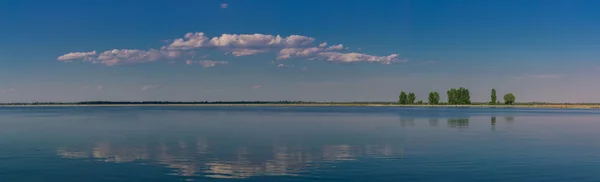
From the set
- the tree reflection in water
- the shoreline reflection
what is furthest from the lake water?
the tree reflection in water

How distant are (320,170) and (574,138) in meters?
29.8

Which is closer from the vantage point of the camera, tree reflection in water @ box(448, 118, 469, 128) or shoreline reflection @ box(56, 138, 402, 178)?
shoreline reflection @ box(56, 138, 402, 178)

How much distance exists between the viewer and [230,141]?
Answer: 43031mm

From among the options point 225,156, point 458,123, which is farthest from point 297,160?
point 458,123

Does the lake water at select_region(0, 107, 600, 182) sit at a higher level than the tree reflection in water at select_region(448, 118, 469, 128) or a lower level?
lower

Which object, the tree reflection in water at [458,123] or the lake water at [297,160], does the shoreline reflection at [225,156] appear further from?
the tree reflection in water at [458,123]

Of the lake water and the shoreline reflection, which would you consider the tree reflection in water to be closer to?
the lake water

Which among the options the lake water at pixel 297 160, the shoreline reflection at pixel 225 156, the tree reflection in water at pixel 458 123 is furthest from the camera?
the tree reflection in water at pixel 458 123

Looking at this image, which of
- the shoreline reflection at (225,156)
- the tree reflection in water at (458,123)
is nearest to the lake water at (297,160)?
the shoreline reflection at (225,156)

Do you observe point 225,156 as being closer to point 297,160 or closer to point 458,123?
point 297,160

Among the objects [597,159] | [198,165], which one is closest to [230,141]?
[198,165]

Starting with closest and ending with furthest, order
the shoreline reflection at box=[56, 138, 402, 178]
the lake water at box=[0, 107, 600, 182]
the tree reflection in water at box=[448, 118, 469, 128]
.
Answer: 1. the lake water at box=[0, 107, 600, 182]
2. the shoreline reflection at box=[56, 138, 402, 178]
3. the tree reflection in water at box=[448, 118, 469, 128]

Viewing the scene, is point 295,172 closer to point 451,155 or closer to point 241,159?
point 241,159

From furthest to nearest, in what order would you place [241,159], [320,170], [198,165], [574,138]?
[574,138] → [241,159] → [198,165] → [320,170]
